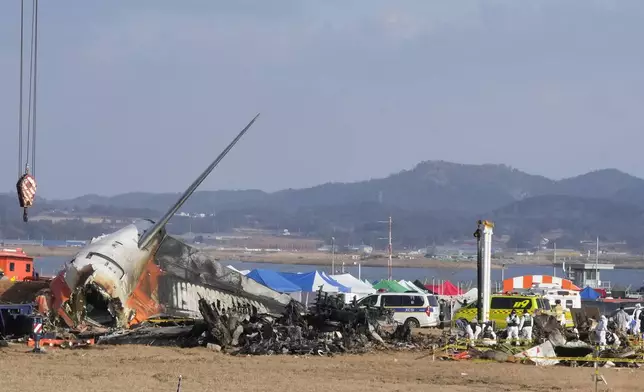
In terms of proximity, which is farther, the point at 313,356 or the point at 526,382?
the point at 313,356

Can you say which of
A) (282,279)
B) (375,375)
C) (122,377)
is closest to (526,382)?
(375,375)

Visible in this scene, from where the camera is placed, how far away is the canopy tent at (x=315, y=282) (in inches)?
2228

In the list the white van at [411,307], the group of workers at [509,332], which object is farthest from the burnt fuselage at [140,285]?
the group of workers at [509,332]

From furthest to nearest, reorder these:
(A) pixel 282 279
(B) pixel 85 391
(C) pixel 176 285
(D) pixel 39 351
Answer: (A) pixel 282 279, (C) pixel 176 285, (D) pixel 39 351, (B) pixel 85 391

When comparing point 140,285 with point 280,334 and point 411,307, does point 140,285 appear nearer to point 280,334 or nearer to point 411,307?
point 280,334

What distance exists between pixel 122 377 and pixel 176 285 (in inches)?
519

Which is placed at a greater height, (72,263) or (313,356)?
(72,263)

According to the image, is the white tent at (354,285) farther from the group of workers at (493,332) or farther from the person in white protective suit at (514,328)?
the person in white protective suit at (514,328)

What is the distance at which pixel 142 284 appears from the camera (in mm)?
35094

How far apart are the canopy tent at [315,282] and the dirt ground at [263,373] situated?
27.2 metres

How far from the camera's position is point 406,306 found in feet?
147

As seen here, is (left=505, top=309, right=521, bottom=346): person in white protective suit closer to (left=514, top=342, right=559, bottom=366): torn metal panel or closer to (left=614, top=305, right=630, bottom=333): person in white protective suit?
(left=514, top=342, right=559, bottom=366): torn metal panel

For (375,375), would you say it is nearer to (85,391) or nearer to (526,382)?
(526,382)

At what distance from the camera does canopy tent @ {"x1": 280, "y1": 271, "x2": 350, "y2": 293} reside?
186 ft
